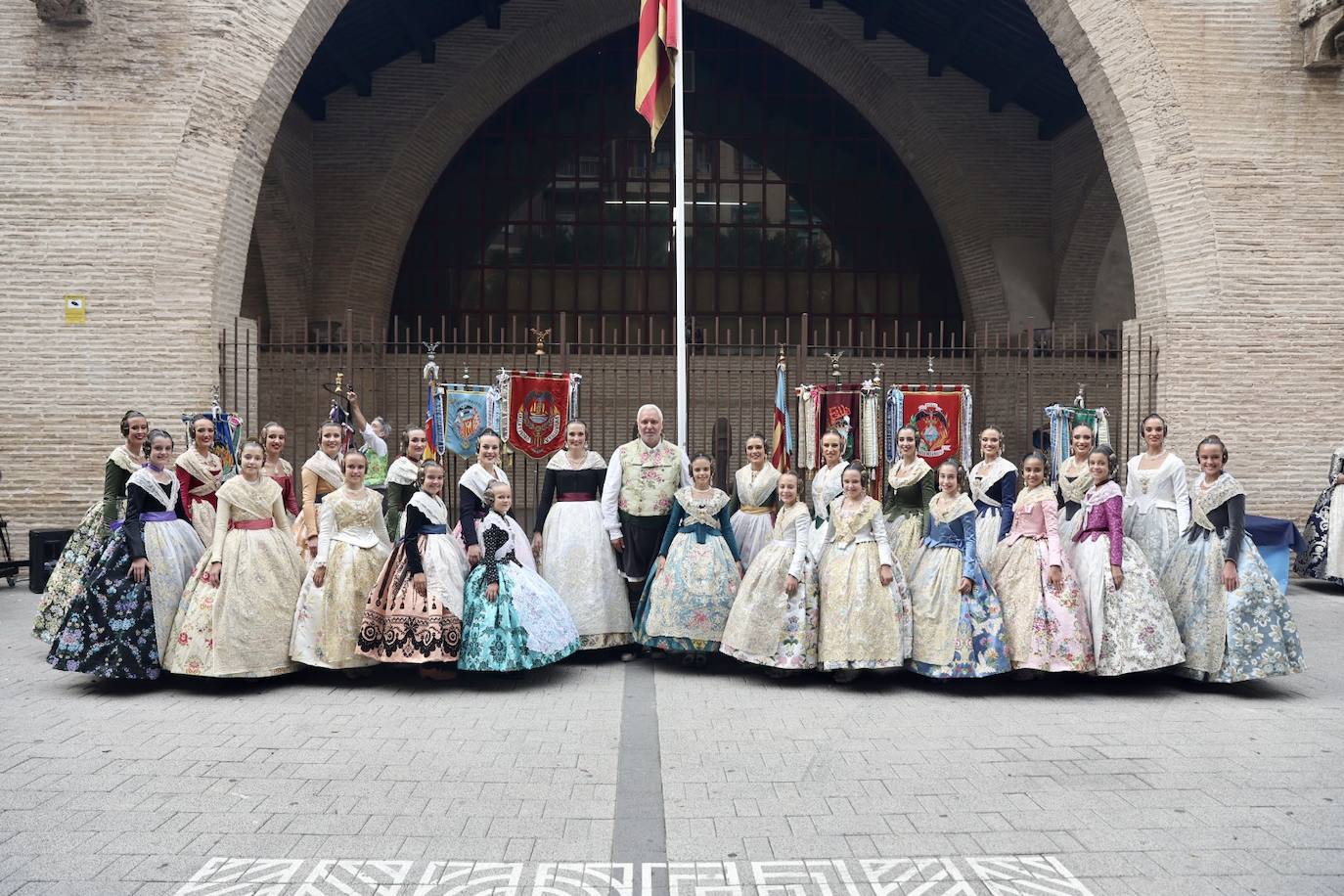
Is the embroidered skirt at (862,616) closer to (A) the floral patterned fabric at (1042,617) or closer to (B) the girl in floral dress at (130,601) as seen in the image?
(A) the floral patterned fabric at (1042,617)

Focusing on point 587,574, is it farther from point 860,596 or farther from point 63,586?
point 63,586

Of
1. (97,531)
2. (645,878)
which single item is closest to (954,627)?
(645,878)

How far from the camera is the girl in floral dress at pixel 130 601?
558 centimetres

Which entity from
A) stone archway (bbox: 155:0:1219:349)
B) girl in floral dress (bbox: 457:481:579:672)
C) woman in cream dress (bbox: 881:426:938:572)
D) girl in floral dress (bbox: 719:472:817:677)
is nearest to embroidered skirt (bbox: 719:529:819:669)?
girl in floral dress (bbox: 719:472:817:677)

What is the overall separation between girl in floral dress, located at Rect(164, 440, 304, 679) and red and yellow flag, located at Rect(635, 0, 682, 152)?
15.2 ft

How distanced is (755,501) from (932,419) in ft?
11.0

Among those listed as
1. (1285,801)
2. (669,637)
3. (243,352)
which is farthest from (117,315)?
(1285,801)

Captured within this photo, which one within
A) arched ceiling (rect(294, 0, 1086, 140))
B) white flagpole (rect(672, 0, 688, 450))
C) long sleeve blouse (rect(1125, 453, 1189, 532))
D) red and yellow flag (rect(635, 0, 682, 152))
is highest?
arched ceiling (rect(294, 0, 1086, 140))

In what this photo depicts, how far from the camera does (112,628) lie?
559 cm

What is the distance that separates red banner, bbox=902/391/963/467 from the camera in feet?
30.1

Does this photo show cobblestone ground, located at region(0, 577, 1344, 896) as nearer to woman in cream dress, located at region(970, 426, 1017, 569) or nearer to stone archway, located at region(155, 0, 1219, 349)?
woman in cream dress, located at region(970, 426, 1017, 569)

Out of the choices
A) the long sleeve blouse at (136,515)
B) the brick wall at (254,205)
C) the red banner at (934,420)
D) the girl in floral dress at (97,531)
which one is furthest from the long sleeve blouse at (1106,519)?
the girl in floral dress at (97,531)

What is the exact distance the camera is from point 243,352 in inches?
437

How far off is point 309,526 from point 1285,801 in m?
5.52
